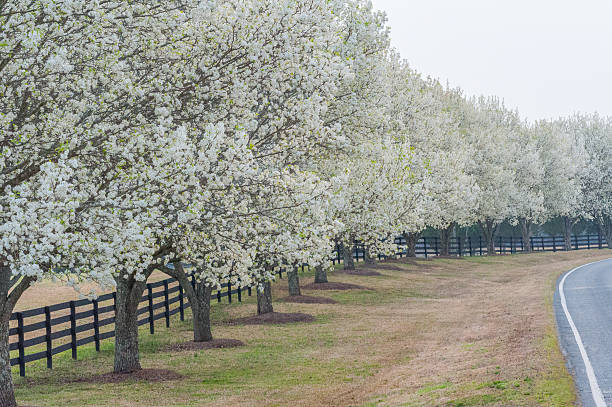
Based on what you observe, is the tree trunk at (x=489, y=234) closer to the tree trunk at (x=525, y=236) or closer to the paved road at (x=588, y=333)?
the tree trunk at (x=525, y=236)

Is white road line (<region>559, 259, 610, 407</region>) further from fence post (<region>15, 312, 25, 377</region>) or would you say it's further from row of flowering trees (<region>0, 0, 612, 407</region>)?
fence post (<region>15, 312, 25, 377</region>)

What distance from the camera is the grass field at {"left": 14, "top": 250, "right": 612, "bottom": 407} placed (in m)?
16.1

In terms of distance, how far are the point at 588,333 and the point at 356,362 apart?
676cm

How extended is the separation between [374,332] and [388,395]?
1086cm

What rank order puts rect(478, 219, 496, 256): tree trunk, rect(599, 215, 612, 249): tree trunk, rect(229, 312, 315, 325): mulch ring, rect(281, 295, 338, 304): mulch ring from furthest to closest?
rect(599, 215, 612, 249): tree trunk
rect(478, 219, 496, 256): tree trunk
rect(281, 295, 338, 304): mulch ring
rect(229, 312, 315, 325): mulch ring

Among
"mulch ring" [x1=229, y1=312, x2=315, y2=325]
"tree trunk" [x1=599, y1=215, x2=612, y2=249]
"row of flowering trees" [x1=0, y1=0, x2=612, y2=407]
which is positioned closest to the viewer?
"row of flowering trees" [x1=0, y1=0, x2=612, y2=407]

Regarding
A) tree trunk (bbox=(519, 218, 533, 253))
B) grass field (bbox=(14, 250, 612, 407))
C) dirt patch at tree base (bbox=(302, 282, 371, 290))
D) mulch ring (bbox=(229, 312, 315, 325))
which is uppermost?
tree trunk (bbox=(519, 218, 533, 253))

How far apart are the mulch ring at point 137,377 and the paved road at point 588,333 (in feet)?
32.1

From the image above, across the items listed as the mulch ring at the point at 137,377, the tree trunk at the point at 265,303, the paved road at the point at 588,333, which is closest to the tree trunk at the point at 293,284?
the tree trunk at the point at 265,303

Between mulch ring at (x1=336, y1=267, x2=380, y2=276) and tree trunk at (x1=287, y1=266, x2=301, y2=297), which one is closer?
tree trunk at (x1=287, y1=266, x2=301, y2=297)

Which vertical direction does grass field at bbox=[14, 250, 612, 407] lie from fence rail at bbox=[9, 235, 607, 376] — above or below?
below

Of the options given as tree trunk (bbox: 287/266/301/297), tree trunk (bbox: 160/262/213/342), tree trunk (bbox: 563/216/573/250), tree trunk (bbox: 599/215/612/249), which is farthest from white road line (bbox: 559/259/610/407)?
tree trunk (bbox: 599/215/612/249)

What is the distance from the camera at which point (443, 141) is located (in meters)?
61.9

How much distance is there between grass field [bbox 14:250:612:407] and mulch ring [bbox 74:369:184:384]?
0.29 metres
